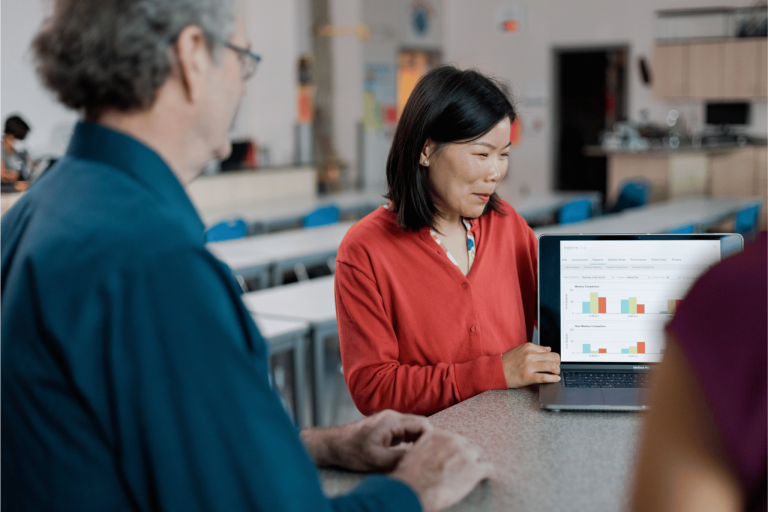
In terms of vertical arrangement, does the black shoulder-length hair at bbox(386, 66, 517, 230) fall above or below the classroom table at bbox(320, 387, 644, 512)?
above

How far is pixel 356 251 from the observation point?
1517mm

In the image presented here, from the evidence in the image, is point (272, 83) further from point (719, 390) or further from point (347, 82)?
point (719, 390)

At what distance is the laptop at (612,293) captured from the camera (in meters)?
1.42

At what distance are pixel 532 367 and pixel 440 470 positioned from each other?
20.3 inches

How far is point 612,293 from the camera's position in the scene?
143 centimetres

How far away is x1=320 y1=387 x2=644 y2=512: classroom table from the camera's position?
96cm

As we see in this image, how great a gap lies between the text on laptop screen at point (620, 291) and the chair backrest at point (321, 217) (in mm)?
4178

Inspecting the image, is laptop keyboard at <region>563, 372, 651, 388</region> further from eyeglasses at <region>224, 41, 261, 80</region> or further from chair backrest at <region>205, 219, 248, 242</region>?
chair backrest at <region>205, 219, 248, 242</region>

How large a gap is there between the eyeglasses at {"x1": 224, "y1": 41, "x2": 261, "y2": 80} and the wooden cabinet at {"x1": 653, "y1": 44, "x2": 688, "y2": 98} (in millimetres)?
10265

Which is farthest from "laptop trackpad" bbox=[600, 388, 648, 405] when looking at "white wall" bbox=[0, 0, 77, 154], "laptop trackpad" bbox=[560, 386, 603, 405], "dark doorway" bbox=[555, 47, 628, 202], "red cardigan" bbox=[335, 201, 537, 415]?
"dark doorway" bbox=[555, 47, 628, 202]

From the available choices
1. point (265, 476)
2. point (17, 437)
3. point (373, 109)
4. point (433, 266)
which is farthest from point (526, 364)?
point (373, 109)

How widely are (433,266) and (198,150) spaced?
782mm

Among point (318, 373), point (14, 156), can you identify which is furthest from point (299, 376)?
point (14, 156)

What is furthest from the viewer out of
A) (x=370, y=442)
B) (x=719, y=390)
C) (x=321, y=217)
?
(x=321, y=217)
